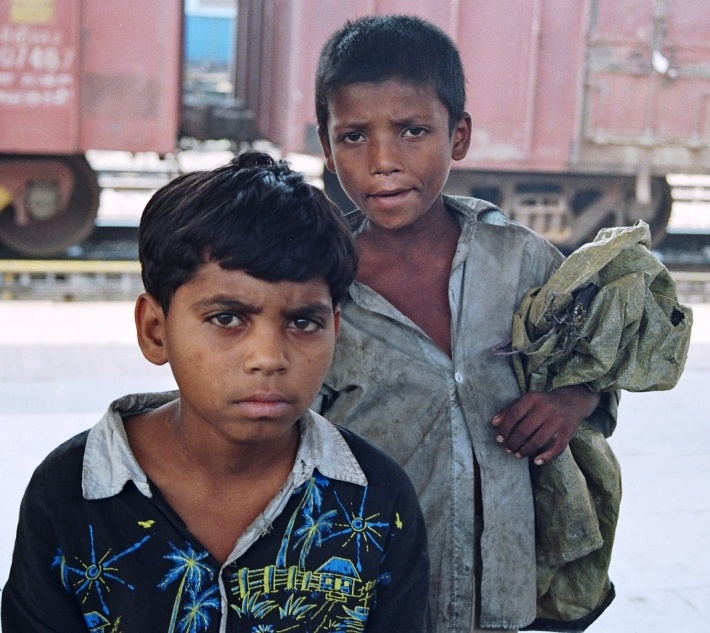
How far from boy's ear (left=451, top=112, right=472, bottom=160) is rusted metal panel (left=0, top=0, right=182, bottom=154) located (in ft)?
20.2

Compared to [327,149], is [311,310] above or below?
below

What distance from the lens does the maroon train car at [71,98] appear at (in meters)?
7.73

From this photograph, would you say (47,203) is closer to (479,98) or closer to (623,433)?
(479,98)

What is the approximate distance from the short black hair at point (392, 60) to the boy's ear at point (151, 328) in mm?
609

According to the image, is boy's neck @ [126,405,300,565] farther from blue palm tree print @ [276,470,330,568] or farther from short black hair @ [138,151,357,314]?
short black hair @ [138,151,357,314]

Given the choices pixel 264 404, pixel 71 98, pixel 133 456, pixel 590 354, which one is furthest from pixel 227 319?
pixel 71 98

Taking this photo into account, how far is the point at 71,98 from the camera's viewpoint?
7.82 meters

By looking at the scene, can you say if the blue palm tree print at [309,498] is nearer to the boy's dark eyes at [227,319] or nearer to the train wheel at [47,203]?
the boy's dark eyes at [227,319]

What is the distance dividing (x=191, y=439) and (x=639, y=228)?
969mm

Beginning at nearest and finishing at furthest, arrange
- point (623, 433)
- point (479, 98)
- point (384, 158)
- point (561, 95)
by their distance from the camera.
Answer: point (384, 158) → point (623, 433) → point (479, 98) → point (561, 95)

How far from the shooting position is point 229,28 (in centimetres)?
2356

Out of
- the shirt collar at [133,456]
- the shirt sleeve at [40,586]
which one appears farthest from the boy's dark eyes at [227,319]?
the shirt sleeve at [40,586]

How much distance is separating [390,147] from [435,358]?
0.39m

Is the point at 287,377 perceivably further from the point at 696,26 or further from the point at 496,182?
the point at 696,26
